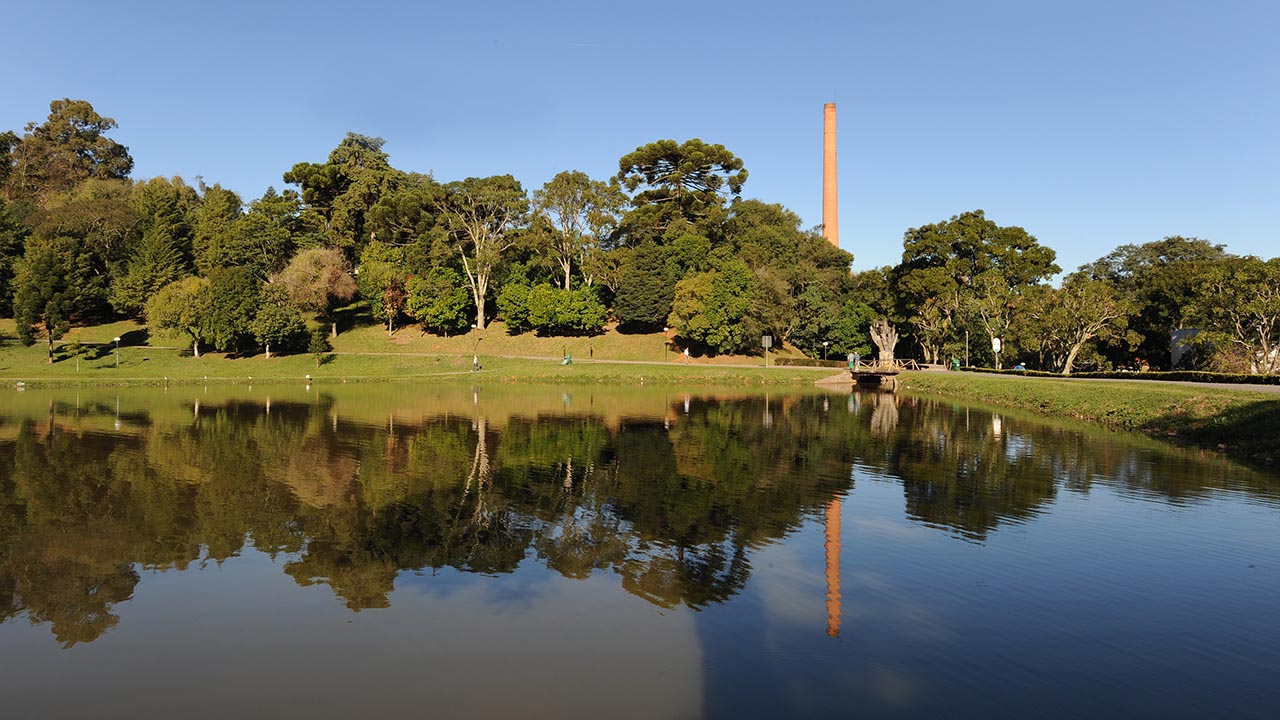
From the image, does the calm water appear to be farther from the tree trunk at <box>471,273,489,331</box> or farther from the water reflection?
the tree trunk at <box>471,273,489,331</box>

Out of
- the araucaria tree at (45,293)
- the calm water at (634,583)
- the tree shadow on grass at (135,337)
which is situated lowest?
the calm water at (634,583)

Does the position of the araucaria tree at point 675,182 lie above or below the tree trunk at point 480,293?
above

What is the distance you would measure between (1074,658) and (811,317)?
205ft

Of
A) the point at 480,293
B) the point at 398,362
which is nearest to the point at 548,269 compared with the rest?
the point at 480,293

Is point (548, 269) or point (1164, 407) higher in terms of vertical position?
point (548, 269)

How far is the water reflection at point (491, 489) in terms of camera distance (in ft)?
36.1

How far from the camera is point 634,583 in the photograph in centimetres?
1029

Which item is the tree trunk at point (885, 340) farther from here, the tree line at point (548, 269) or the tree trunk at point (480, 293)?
the tree trunk at point (480, 293)

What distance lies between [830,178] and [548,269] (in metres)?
34.1

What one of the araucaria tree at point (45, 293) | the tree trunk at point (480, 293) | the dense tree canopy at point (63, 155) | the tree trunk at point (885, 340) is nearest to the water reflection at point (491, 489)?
the tree trunk at point (885, 340)

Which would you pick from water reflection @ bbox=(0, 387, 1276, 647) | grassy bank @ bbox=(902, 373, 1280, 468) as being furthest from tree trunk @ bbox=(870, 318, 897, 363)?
water reflection @ bbox=(0, 387, 1276, 647)

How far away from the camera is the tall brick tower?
80.4 metres

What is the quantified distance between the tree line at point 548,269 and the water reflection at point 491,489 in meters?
35.3

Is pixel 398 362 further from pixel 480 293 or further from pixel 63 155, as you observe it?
pixel 63 155
